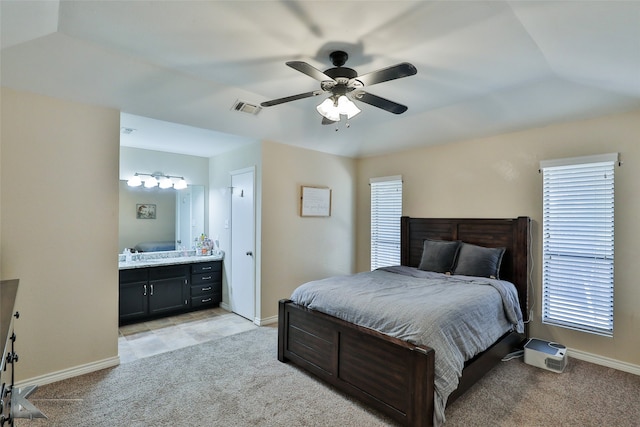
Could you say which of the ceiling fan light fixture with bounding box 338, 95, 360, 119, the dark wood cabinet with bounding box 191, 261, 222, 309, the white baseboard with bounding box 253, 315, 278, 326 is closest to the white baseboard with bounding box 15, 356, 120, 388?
the white baseboard with bounding box 253, 315, 278, 326

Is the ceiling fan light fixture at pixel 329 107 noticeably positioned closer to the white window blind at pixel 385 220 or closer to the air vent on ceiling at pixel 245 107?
the air vent on ceiling at pixel 245 107

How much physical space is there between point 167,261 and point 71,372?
191 cm

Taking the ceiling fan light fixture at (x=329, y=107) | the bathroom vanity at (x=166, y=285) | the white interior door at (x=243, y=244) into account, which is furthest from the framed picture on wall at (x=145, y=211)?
the ceiling fan light fixture at (x=329, y=107)

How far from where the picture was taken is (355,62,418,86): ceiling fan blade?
1.92 meters

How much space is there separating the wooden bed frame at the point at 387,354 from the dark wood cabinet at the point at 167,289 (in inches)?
86.6

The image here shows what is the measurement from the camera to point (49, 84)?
2.63 meters

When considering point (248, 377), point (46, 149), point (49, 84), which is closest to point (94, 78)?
point (49, 84)

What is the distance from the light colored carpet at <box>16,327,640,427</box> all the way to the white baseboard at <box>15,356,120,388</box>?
0.07 m

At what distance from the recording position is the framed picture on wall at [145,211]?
482 centimetres

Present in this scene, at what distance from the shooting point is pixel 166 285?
14.7 ft

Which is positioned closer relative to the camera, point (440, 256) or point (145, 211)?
point (440, 256)

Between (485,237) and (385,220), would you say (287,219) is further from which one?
(485,237)

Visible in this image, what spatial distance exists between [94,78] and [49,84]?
35 centimetres

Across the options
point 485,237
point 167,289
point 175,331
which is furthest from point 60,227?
point 485,237
